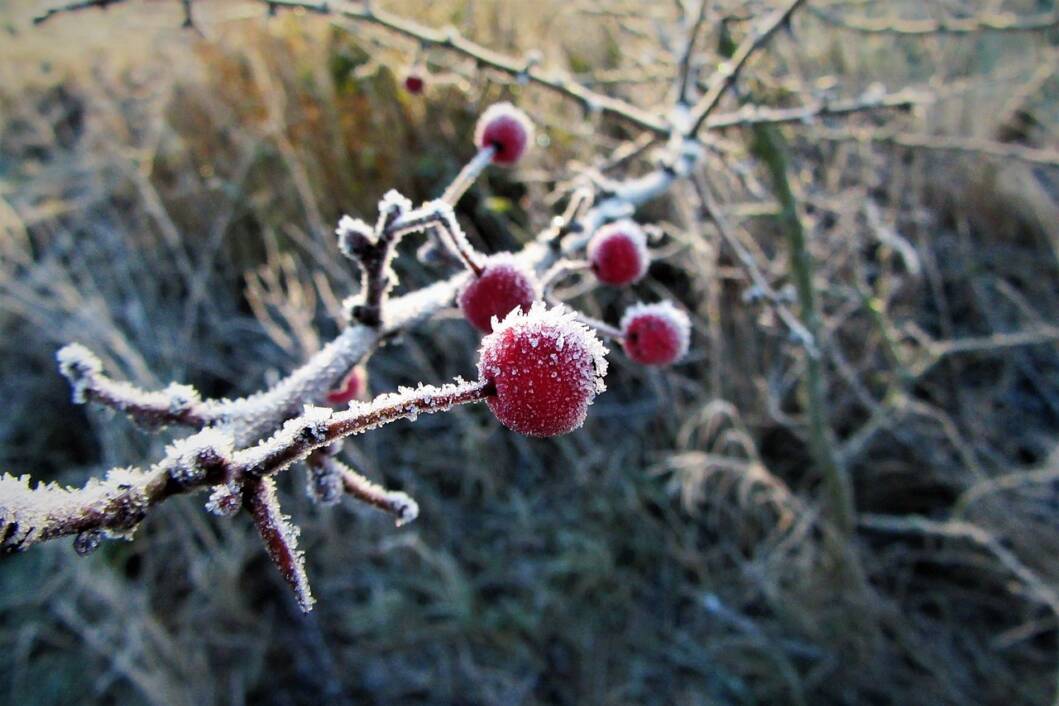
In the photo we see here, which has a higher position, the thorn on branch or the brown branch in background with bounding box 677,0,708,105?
the brown branch in background with bounding box 677,0,708,105

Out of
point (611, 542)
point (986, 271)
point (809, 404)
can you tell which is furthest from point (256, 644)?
point (986, 271)

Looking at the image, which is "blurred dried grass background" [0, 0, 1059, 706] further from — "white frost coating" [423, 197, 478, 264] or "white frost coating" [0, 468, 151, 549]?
"white frost coating" [0, 468, 151, 549]

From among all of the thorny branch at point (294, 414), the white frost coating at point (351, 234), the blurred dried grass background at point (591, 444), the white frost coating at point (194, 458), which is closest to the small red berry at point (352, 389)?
the thorny branch at point (294, 414)

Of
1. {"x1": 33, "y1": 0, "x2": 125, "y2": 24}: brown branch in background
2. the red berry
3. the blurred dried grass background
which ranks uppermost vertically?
{"x1": 33, "y1": 0, "x2": 125, "y2": 24}: brown branch in background

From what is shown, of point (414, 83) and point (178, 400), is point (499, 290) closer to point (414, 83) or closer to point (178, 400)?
point (178, 400)

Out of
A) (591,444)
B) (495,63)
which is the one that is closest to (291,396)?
(495,63)

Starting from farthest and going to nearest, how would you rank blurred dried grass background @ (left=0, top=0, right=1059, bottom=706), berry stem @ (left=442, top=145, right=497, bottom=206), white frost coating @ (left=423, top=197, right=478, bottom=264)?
blurred dried grass background @ (left=0, top=0, right=1059, bottom=706) → berry stem @ (left=442, top=145, right=497, bottom=206) → white frost coating @ (left=423, top=197, right=478, bottom=264)

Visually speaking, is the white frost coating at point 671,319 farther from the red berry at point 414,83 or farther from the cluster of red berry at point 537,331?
the red berry at point 414,83

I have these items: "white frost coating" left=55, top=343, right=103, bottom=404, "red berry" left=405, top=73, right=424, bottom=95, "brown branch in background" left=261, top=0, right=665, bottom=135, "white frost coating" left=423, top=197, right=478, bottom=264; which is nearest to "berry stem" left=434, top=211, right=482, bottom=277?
"white frost coating" left=423, top=197, right=478, bottom=264
